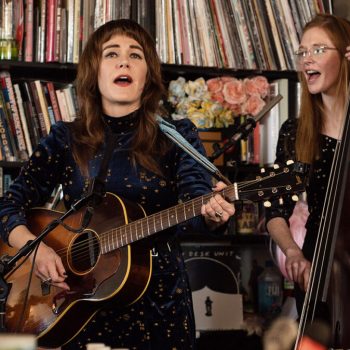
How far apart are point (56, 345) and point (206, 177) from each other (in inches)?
24.0

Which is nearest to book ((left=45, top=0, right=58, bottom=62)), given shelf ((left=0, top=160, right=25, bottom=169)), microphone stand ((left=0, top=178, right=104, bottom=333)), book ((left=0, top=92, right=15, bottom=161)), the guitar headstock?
book ((left=0, top=92, right=15, bottom=161))

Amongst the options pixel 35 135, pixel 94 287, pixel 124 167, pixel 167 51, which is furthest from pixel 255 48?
pixel 94 287

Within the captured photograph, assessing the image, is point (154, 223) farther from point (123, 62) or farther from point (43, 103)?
point (43, 103)

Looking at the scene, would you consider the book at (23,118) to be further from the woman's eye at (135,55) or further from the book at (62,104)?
the woman's eye at (135,55)

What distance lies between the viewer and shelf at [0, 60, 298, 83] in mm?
2745

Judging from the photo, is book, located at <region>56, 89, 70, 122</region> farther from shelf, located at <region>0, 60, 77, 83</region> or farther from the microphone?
the microphone

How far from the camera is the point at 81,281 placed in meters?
1.93

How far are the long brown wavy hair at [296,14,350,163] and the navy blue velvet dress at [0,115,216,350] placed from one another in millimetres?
282

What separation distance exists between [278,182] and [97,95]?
79 centimetres

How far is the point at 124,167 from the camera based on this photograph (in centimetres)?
195

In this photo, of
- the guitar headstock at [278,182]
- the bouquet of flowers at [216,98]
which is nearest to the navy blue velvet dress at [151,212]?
the guitar headstock at [278,182]

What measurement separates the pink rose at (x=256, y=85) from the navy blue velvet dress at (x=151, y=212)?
3.39 feet

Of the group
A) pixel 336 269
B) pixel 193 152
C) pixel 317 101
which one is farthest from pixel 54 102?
pixel 336 269

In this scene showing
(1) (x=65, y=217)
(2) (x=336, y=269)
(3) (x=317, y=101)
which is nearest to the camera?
(2) (x=336, y=269)
